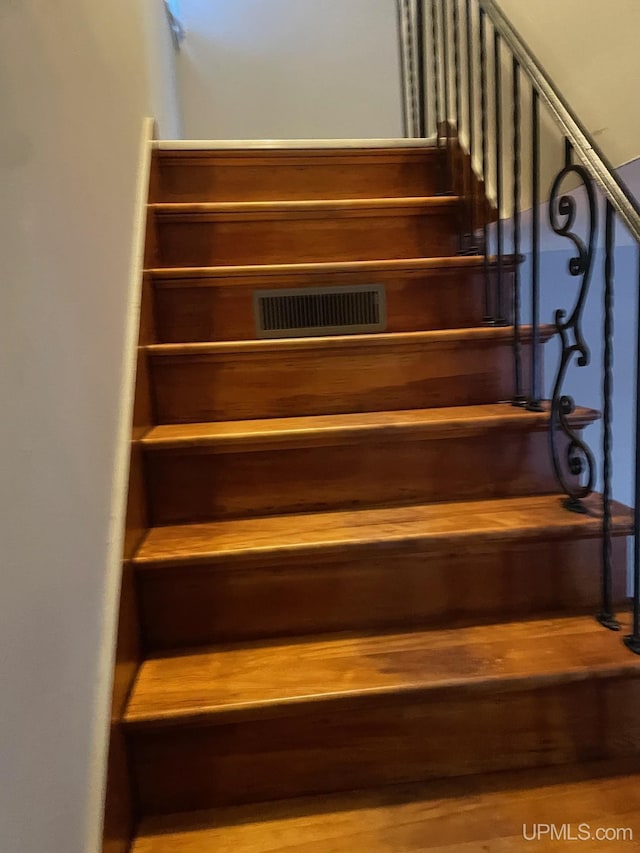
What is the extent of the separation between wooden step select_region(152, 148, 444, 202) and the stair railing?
0.13 meters

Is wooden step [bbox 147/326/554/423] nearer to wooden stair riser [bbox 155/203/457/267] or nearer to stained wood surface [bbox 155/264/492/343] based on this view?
stained wood surface [bbox 155/264/492/343]

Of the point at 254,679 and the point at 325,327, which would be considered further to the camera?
the point at 325,327

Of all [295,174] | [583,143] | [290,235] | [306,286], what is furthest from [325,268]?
[583,143]

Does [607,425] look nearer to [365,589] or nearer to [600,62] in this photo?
[365,589]

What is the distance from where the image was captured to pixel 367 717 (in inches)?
46.0

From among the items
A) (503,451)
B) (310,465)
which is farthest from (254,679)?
(503,451)

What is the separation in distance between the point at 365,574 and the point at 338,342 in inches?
23.7

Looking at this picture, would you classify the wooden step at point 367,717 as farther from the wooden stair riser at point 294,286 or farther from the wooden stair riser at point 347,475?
the wooden stair riser at point 294,286

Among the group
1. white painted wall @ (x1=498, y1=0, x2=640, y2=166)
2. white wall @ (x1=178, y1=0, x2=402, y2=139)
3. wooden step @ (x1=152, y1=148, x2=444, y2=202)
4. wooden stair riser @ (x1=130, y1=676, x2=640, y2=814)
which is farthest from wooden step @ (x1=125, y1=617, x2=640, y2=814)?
white wall @ (x1=178, y1=0, x2=402, y2=139)

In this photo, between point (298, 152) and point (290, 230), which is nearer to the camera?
point (290, 230)

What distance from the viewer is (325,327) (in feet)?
6.10

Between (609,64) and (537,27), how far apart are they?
413 mm

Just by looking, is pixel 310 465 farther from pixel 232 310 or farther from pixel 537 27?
pixel 537 27

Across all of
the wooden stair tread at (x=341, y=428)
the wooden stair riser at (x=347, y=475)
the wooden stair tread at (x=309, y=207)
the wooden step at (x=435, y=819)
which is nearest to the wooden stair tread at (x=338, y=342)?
the wooden stair tread at (x=341, y=428)
